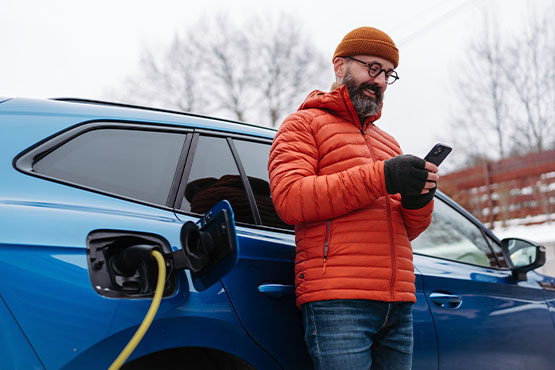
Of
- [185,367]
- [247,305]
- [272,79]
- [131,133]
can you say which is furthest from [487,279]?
[272,79]

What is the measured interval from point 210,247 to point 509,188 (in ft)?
36.9

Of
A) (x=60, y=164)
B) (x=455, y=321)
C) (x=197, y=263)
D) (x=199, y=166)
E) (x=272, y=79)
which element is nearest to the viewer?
(x=197, y=263)

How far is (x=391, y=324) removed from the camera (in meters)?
1.71

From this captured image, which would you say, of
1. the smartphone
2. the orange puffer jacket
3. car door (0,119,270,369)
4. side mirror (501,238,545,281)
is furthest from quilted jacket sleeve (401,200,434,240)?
side mirror (501,238,545,281)

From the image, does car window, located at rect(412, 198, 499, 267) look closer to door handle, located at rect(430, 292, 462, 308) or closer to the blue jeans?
door handle, located at rect(430, 292, 462, 308)

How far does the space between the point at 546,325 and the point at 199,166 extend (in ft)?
7.13

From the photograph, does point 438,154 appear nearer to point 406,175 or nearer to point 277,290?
point 406,175

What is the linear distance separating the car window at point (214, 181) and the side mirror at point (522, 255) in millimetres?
1694

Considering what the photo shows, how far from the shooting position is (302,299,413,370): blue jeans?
157cm

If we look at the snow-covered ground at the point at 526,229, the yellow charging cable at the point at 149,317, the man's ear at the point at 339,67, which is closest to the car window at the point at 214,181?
the yellow charging cable at the point at 149,317

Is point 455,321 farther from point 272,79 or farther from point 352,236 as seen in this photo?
point 272,79

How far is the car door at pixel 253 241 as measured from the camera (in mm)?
1668

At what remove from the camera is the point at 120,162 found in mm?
1676

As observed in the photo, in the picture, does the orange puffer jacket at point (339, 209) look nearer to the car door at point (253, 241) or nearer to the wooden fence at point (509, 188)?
the car door at point (253, 241)
